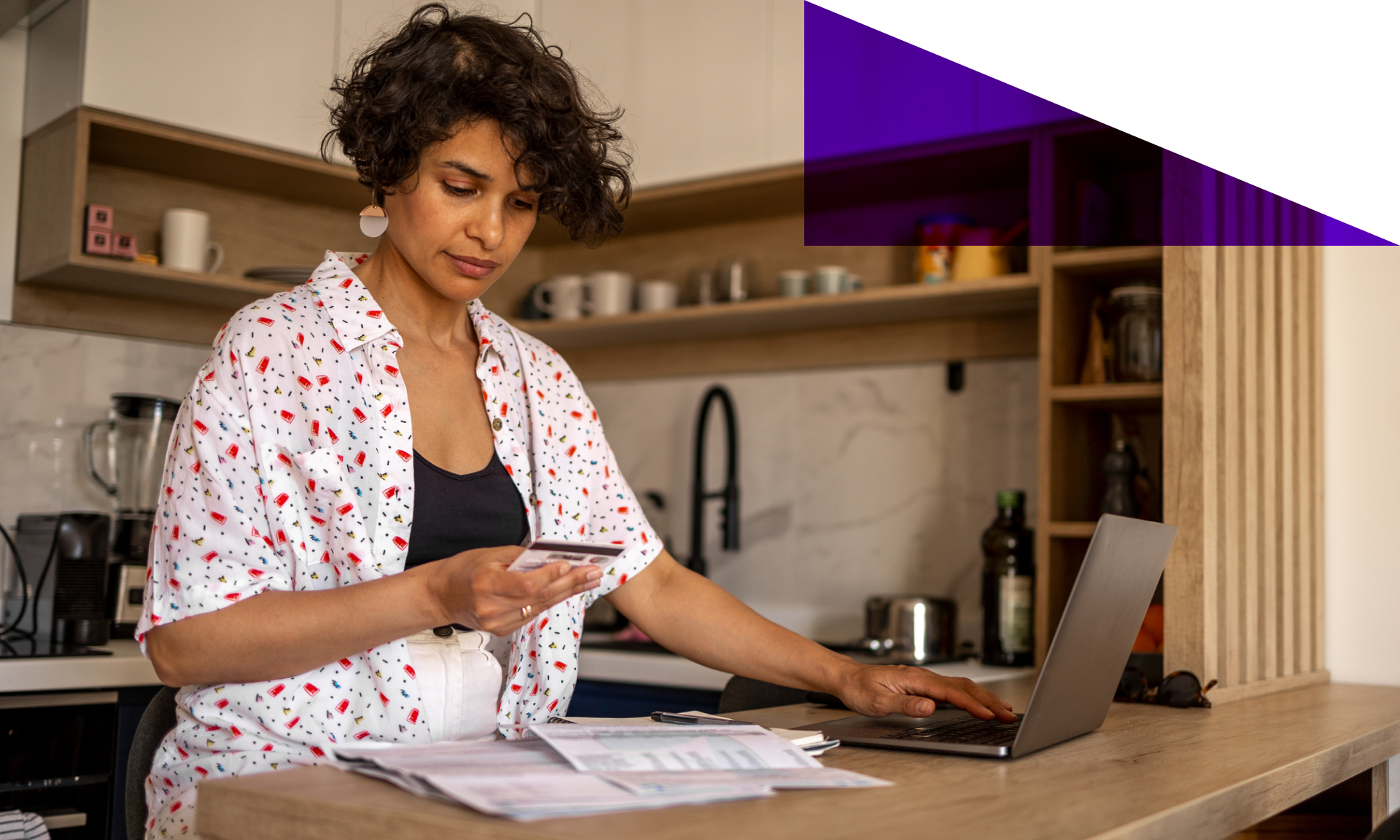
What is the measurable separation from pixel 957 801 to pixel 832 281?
72.6 inches

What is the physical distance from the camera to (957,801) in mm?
854

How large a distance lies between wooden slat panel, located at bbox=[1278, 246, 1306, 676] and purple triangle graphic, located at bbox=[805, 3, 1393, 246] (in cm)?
9

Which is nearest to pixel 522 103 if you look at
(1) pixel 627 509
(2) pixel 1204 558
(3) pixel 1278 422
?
(1) pixel 627 509

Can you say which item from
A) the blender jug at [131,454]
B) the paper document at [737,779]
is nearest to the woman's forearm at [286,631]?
the paper document at [737,779]

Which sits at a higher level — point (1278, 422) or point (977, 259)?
point (977, 259)

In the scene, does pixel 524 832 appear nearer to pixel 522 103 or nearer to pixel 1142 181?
pixel 522 103

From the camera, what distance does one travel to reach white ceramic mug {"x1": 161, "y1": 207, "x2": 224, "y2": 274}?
8.34 feet

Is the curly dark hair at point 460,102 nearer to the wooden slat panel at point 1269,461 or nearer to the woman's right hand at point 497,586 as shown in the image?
Answer: the woman's right hand at point 497,586

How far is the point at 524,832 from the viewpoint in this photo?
2.27ft

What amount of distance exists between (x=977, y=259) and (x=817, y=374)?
1.87ft

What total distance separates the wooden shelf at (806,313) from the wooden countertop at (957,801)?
1224 mm

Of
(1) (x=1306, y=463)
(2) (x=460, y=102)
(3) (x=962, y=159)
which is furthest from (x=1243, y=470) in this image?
(2) (x=460, y=102)

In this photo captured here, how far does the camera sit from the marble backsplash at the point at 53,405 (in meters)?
2.49

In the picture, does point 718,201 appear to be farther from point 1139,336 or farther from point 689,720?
point 689,720
